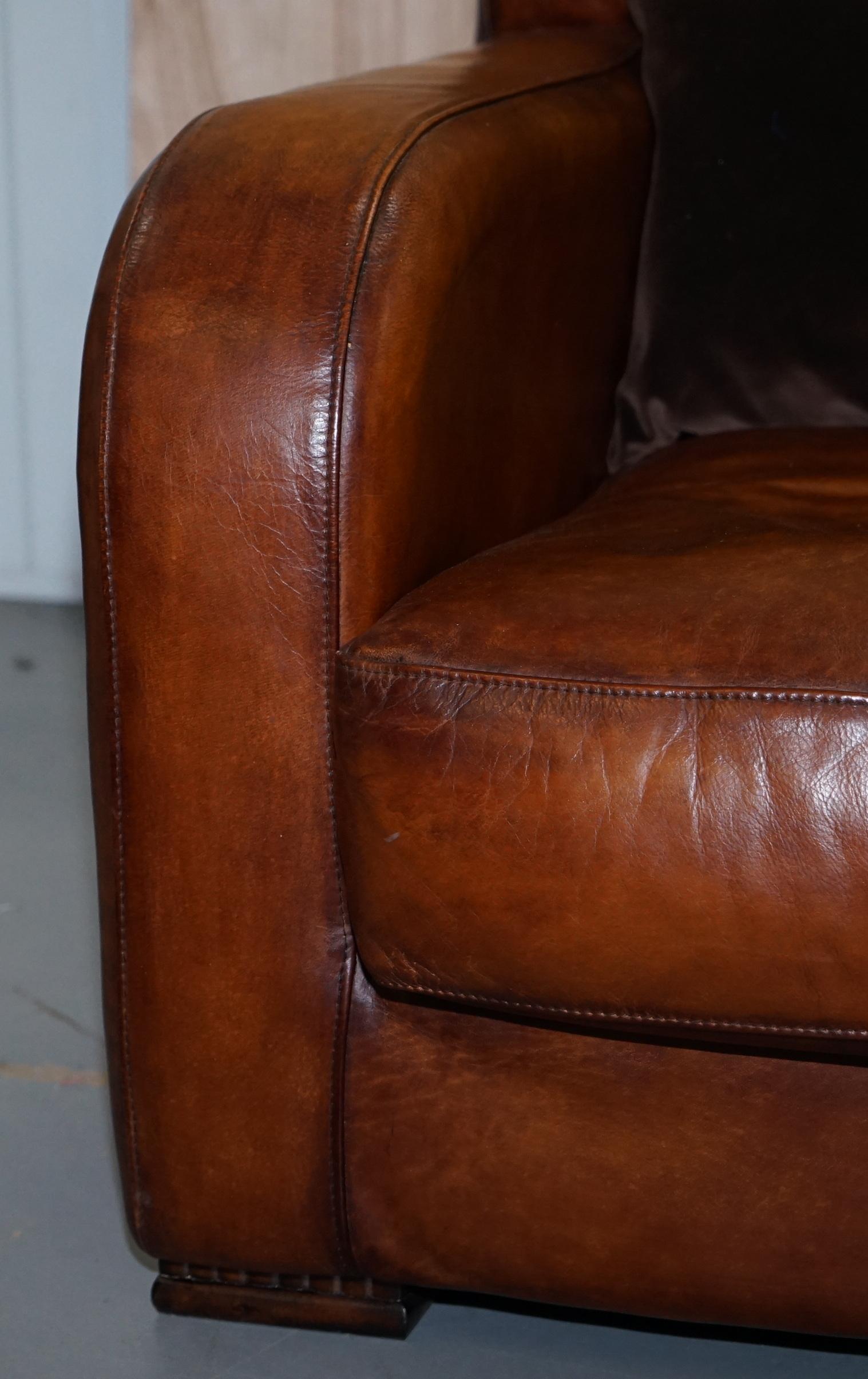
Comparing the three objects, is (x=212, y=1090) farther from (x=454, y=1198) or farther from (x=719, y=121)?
(x=719, y=121)

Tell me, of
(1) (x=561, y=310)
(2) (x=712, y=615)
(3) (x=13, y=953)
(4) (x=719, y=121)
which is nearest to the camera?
(2) (x=712, y=615)

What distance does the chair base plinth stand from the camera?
2.78 ft

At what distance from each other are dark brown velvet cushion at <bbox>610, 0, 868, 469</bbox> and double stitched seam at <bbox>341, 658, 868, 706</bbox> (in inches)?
21.1

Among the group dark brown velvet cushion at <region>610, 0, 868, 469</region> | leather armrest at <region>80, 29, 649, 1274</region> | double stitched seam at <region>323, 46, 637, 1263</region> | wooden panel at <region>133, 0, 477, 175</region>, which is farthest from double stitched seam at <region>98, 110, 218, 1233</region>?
wooden panel at <region>133, 0, 477, 175</region>

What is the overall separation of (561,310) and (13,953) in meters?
0.73

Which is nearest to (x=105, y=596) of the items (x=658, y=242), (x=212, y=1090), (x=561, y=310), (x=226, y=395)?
(x=226, y=395)

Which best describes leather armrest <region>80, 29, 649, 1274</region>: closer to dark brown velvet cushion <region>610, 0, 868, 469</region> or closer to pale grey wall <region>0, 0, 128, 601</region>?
dark brown velvet cushion <region>610, 0, 868, 469</region>

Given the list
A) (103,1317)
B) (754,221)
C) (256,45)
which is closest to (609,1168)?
(103,1317)

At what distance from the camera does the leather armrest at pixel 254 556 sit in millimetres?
714

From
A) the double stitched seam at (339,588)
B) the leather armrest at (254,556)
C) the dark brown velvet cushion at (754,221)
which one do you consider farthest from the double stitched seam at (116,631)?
the dark brown velvet cushion at (754,221)

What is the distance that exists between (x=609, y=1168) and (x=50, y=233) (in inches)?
65.5

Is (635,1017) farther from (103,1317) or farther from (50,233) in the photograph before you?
(50,233)

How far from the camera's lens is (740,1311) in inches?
30.1

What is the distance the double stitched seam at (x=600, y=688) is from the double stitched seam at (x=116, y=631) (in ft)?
0.45
